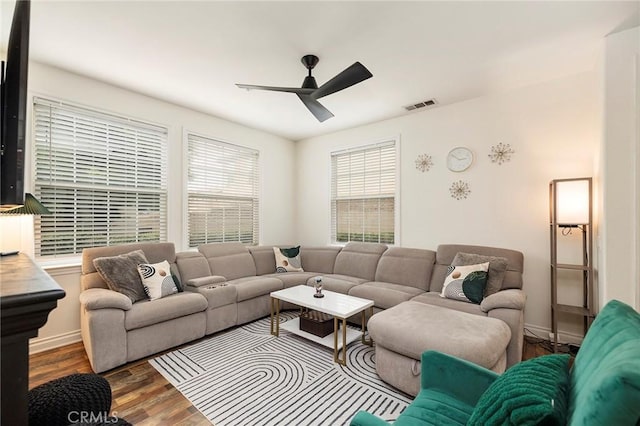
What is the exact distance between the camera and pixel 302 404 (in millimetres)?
2012

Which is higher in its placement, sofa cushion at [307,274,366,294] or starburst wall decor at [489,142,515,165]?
starburst wall decor at [489,142,515,165]

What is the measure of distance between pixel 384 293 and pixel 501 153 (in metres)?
2.16

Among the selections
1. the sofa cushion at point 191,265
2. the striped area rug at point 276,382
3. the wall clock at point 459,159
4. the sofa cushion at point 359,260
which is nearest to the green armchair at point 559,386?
the striped area rug at point 276,382

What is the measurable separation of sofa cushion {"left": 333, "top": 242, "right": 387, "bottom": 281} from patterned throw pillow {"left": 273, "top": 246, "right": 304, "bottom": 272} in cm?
60

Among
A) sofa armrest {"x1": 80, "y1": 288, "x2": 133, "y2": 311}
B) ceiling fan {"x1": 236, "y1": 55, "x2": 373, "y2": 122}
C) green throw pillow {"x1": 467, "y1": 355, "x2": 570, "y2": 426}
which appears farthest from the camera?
sofa armrest {"x1": 80, "y1": 288, "x2": 133, "y2": 311}

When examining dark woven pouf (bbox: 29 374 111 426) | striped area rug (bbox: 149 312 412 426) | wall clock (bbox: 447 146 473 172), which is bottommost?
striped area rug (bbox: 149 312 412 426)

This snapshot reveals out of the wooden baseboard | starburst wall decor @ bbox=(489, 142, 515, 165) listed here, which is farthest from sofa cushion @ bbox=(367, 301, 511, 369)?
the wooden baseboard

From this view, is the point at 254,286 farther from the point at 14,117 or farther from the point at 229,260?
the point at 14,117

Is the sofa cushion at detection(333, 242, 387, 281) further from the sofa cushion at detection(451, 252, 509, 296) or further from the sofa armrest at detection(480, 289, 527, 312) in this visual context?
the sofa armrest at detection(480, 289, 527, 312)

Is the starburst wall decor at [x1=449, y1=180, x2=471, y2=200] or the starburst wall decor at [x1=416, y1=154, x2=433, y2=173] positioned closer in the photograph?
the starburst wall decor at [x1=449, y1=180, x2=471, y2=200]

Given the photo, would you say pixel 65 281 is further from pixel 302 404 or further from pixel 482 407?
pixel 482 407

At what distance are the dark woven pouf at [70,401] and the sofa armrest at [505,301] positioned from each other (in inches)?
107

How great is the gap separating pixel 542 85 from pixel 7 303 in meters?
4.22

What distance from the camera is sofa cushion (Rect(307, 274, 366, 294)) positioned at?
350cm
